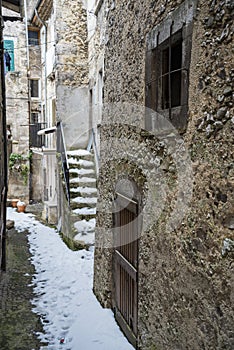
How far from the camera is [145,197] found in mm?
3891

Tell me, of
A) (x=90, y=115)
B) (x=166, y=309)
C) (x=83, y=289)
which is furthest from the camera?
(x=90, y=115)

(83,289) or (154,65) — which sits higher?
(154,65)

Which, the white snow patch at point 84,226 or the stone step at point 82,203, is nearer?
the white snow patch at point 84,226

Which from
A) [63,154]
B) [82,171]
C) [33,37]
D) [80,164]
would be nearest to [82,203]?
[82,171]

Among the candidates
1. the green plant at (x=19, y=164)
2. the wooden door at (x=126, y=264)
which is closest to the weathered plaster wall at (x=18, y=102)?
the green plant at (x=19, y=164)

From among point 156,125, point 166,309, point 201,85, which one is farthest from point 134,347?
point 201,85

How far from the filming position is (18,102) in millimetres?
17797

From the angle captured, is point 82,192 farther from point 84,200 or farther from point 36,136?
point 36,136

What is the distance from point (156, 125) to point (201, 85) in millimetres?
911

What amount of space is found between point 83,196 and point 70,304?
3.95 metres

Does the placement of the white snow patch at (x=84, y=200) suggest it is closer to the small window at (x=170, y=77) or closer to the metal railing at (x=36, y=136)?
the small window at (x=170, y=77)

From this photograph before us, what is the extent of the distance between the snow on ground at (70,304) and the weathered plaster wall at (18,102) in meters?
8.82

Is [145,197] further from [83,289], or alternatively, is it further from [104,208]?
[83,289]

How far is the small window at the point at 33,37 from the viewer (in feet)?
59.2
